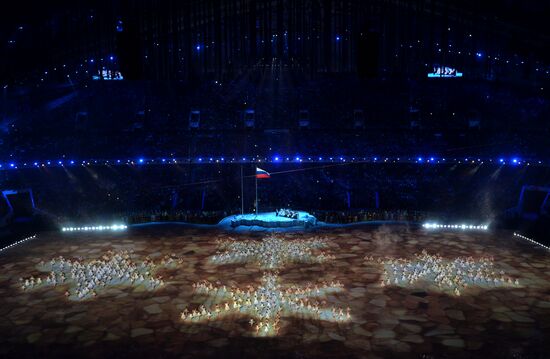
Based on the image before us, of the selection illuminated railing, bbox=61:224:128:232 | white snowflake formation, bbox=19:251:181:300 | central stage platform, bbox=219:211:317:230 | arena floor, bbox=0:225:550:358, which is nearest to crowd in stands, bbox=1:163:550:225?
illuminated railing, bbox=61:224:128:232

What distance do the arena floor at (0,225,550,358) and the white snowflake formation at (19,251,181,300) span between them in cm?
25

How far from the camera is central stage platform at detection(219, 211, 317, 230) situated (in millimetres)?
Answer: 20875

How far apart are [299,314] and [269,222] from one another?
9.39 meters

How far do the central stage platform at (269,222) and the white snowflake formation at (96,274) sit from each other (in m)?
5.06

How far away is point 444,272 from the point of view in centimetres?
1458

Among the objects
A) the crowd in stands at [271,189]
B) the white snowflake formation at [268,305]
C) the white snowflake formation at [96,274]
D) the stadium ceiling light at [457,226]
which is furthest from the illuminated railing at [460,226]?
the white snowflake formation at [96,274]

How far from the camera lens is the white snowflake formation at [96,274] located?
45.0 ft

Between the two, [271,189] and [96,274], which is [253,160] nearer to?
[271,189]

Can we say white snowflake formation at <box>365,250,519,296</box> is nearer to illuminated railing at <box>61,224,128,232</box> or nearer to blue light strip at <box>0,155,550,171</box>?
blue light strip at <box>0,155,550,171</box>

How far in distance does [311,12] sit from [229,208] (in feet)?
53.2

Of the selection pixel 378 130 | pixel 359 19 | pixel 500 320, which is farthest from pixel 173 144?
pixel 500 320

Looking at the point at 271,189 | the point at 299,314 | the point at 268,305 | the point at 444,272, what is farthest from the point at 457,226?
the point at 268,305

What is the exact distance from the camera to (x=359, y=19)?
97.4 ft

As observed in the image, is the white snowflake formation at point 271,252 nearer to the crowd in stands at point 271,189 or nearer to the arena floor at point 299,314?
the arena floor at point 299,314
